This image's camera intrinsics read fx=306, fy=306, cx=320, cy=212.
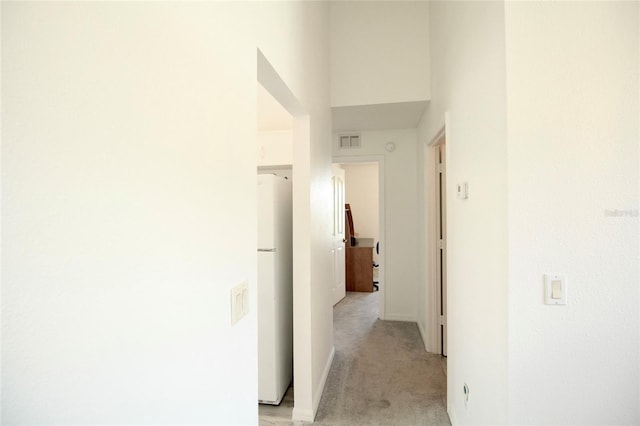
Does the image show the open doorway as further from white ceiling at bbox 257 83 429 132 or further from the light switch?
the light switch

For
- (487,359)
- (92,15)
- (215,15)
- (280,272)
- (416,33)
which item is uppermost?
(416,33)

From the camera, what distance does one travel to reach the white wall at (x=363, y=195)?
22.9ft

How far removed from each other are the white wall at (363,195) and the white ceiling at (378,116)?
125 inches

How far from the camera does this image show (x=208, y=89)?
32.4 inches

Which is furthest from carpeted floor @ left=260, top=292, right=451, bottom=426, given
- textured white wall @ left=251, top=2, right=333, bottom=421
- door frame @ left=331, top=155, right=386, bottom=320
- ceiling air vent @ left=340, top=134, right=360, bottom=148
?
ceiling air vent @ left=340, top=134, right=360, bottom=148

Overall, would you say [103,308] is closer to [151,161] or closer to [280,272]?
[151,161]

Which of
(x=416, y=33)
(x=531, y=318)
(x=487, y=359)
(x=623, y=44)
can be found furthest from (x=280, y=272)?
(x=416, y=33)

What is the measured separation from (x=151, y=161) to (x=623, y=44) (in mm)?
1643

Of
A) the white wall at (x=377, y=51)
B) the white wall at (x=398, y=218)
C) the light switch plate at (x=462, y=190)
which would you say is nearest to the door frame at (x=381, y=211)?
the white wall at (x=398, y=218)

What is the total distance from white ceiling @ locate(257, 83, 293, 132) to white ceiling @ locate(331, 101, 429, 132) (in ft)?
1.63

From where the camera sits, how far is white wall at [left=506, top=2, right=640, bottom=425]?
114 centimetres

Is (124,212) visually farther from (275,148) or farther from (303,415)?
(275,148)

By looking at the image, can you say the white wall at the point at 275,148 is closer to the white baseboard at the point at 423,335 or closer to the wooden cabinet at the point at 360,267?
the white baseboard at the point at 423,335

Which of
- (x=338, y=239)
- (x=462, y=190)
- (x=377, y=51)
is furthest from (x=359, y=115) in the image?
(x=338, y=239)
